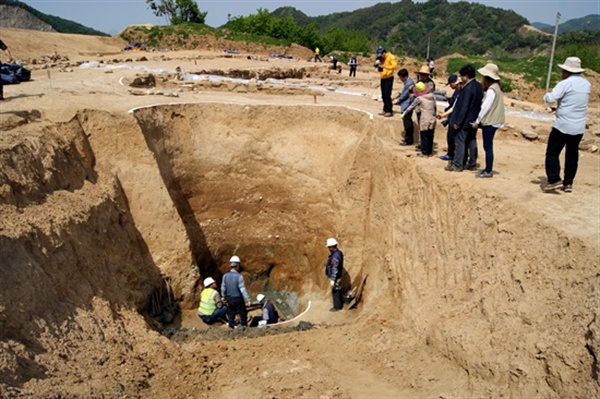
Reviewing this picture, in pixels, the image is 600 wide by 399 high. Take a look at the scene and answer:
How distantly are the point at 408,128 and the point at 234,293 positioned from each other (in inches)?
196

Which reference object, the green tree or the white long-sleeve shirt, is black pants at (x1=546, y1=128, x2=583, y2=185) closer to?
the white long-sleeve shirt

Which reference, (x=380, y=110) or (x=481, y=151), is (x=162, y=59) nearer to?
(x=380, y=110)

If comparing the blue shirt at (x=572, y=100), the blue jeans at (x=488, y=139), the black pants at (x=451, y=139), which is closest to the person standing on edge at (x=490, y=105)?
the blue jeans at (x=488, y=139)

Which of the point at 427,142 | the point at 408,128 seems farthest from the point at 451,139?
the point at 408,128

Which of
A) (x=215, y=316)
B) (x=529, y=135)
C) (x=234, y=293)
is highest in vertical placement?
(x=529, y=135)

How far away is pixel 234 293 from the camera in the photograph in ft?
31.8

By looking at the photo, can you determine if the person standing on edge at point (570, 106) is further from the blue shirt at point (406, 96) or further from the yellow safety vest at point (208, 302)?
the yellow safety vest at point (208, 302)

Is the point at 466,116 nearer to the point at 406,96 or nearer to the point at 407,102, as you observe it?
the point at 406,96

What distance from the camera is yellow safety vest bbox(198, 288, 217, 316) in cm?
981

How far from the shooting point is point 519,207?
673cm

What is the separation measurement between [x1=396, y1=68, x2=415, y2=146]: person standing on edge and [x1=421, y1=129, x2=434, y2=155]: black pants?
2.05 feet

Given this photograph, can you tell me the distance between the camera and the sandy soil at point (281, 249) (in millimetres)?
5914

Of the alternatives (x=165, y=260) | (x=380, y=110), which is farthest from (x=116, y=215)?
(x=380, y=110)

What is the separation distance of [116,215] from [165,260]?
1.53 metres
